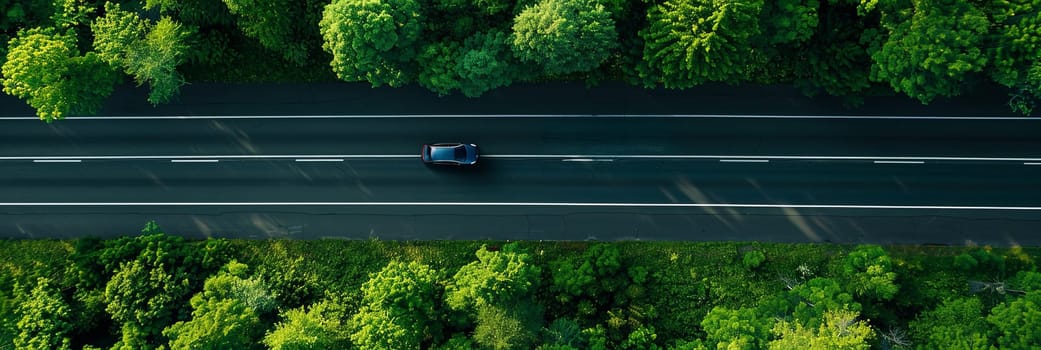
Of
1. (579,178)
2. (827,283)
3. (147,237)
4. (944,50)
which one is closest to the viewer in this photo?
(944,50)

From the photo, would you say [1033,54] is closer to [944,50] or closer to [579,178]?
[944,50]

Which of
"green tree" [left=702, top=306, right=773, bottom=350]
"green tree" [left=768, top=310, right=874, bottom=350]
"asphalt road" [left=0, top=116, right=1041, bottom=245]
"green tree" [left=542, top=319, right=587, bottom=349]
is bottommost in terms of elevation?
"green tree" [left=542, top=319, right=587, bottom=349]

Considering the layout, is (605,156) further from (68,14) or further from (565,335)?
(68,14)

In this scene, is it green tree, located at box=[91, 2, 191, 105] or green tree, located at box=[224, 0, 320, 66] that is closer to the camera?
green tree, located at box=[224, 0, 320, 66]

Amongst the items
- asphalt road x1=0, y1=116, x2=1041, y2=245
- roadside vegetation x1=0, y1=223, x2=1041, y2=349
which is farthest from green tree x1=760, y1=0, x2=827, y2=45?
roadside vegetation x1=0, y1=223, x2=1041, y2=349

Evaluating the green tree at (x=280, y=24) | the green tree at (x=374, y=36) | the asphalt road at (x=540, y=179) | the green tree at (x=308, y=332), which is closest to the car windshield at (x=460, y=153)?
the asphalt road at (x=540, y=179)

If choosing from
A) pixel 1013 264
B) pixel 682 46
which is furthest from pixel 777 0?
pixel 1013 264

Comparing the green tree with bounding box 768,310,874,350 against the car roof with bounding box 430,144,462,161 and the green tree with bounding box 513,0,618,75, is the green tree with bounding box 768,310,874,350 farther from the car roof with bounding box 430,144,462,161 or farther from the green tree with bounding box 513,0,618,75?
the car roof with bounding box 430,144,462,161
